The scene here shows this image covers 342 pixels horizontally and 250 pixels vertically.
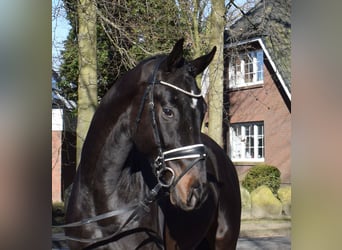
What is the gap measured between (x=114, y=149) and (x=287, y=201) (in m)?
12.0

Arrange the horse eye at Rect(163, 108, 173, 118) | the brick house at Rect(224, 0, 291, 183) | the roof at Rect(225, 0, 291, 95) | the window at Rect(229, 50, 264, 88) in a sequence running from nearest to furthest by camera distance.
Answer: the horse eye at Rect(163, 108, 173, 118)
the roof at Rect(225, 0, 291, 95)
the brick house at Rect(224, 0, 291, 183)
the window at Rect(229, 50, 264, 88)

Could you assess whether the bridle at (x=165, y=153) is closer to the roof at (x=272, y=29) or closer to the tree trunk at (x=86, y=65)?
the tree trunk at (x=86, y=65)

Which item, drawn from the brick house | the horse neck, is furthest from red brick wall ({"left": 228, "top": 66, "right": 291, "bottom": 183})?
the horse neck

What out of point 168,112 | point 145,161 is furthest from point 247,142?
point 168,112

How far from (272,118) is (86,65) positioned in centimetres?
1242

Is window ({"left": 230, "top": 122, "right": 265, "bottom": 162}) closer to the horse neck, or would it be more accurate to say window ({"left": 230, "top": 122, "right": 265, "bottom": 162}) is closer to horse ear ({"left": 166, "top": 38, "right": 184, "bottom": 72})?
the horse neck

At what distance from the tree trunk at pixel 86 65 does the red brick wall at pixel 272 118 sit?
425 inches

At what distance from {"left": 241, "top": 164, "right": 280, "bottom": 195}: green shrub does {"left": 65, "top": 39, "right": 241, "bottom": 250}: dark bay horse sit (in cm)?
1318

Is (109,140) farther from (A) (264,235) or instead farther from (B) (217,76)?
(A) (264,235)

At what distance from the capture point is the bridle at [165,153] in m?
2.61

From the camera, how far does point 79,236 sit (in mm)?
3094

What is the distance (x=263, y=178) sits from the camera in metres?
16.4

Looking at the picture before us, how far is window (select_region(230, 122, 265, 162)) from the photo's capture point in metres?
Answer: 20.1
